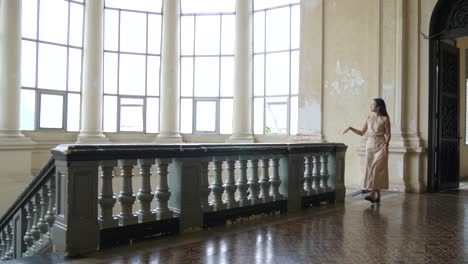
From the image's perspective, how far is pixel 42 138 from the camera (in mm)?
11367

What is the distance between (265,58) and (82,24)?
502 cm

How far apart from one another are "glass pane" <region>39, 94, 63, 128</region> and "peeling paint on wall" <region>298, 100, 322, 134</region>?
6121 millimetres

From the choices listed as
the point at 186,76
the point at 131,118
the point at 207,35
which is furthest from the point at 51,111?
the point at 207,35

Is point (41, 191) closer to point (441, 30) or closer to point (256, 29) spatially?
point (441, 30)

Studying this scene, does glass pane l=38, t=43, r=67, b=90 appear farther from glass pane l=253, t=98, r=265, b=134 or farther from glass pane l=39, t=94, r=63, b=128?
glass pane l=253, t=98, r=265, b=134

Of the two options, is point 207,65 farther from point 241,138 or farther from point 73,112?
point 73,112

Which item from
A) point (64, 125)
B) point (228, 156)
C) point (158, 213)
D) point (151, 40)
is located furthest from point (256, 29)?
point (158, 213)

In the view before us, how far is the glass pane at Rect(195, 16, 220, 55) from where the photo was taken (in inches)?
527

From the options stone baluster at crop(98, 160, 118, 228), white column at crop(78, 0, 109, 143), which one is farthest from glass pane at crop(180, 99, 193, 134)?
stone baluster at crop(98, 160, 118, 228)

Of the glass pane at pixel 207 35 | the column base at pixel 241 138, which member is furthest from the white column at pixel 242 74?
the glass pane at pixel 207 35

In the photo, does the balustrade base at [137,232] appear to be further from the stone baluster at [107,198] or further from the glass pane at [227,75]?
the glass pane at [227,75]

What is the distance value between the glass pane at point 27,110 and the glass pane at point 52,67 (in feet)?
1.18

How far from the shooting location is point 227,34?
1332cm

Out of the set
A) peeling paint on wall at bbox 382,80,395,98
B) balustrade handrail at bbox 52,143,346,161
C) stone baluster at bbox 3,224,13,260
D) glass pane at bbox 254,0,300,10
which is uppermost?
glass pane at bbox 254,0,300,10
